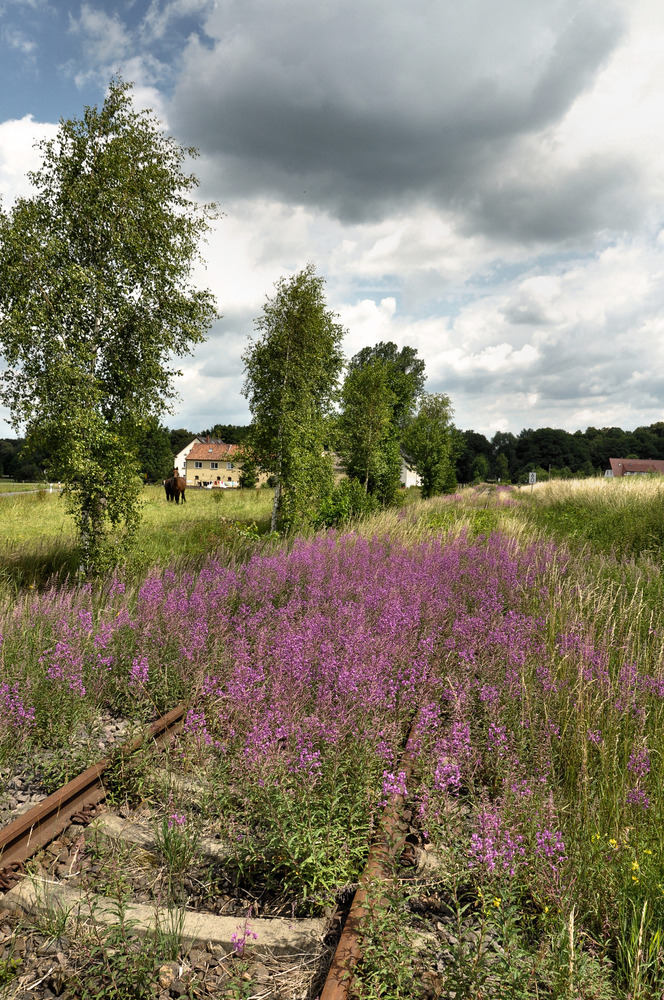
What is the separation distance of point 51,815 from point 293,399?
568 inches

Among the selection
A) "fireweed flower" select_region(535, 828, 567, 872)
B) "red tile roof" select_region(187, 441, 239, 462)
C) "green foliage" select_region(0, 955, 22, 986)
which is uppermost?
"red tile roof" select_region(187, 441, 239, 462)

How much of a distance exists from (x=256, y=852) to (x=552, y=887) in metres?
1.51

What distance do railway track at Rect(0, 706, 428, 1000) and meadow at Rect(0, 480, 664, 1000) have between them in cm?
11

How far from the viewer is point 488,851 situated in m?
2.38

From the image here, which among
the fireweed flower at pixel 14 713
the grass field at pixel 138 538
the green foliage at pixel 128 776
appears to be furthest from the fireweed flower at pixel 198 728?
the grass field at pixel 138 538

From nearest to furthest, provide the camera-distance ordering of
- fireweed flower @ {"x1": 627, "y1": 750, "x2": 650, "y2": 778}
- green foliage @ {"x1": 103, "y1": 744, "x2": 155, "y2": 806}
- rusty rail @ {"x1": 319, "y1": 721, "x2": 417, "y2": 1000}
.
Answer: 1. rusty rail @ {"x1": 319, "y1": 721, "x2": 417, "y2": 1000}
2. fireweed flower @ {"x1": 627, "y1": 750, "x2": 650, "y2": 778}
3. green foliage @ {"x1": 103, "y1": 744, "x2": 155, "y2": 806}

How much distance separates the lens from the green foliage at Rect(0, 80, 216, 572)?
30.2 feet

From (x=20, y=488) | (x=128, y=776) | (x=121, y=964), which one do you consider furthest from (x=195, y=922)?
(x=20, y=488)

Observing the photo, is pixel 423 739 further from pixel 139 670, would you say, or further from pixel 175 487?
pixel 175 487

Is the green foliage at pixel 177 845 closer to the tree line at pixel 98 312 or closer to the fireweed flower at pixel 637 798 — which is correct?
the fireweed flower at pixel 637 798

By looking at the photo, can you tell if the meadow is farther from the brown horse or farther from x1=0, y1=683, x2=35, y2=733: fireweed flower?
the brown horse

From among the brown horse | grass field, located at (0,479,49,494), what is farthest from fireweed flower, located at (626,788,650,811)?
grass field, located at (0,479,49,494)

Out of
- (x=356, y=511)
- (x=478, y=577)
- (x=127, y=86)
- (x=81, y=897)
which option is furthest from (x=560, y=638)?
(x=356, y=511)

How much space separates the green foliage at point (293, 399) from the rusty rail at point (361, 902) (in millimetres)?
13602
